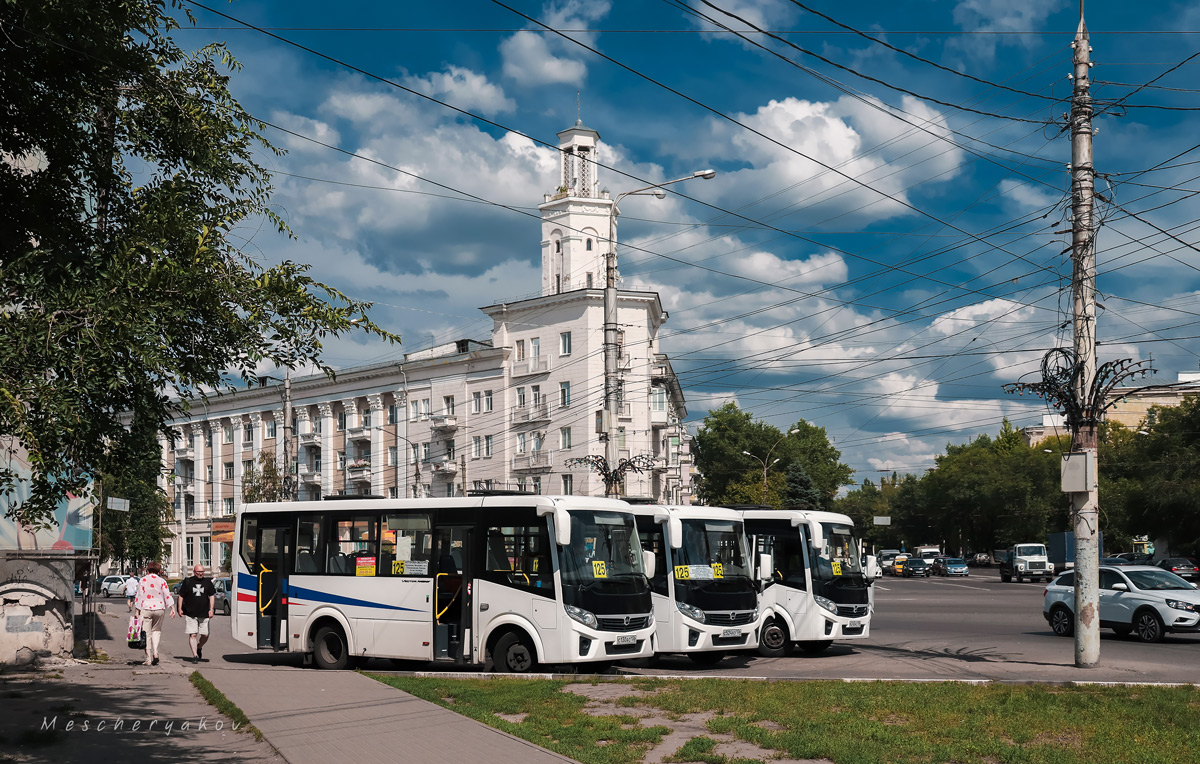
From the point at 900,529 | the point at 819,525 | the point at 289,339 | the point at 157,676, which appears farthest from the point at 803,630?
the point at 900,529

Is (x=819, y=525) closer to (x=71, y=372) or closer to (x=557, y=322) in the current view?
(x=71, y=372)

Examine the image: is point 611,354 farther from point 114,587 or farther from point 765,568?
point 114,587

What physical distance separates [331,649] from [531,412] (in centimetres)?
5481

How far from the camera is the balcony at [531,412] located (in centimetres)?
7319

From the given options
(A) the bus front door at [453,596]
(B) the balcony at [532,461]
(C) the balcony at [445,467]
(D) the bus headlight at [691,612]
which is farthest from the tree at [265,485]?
(D) the bus headlight at [691,612]

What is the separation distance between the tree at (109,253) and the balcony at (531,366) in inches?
2467

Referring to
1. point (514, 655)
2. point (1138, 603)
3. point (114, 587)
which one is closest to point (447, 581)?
point (514, 655)

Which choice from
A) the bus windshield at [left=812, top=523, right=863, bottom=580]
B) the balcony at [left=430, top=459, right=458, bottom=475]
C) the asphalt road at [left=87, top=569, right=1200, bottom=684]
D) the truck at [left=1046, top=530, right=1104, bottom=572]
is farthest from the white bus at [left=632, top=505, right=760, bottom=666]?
the balcony at [left=430, top=459, right=458, bottom=475]

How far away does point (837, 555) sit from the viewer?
21.6m

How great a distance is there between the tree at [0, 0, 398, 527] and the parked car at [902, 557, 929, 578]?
249 feet

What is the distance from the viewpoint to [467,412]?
77.4 metres

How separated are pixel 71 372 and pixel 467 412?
69.5m

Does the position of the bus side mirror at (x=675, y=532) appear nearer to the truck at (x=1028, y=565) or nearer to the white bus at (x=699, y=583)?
the white bus at (x=699, y=583)

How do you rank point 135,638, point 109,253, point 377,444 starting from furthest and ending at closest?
point 377,444, point 135,638, point 109,253
